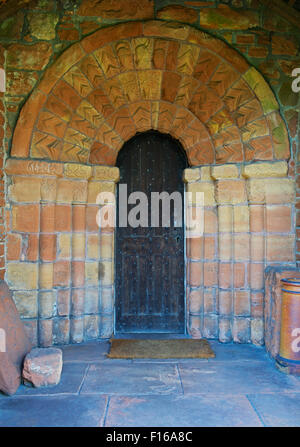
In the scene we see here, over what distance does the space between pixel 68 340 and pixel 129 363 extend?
2.73 feet

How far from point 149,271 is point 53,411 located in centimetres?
206

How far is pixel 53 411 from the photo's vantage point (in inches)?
93.6

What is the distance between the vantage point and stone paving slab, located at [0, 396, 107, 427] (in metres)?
2.23

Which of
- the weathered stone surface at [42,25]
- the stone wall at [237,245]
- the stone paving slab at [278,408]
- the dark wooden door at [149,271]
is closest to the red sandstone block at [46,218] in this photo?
the dark wooden door at [149,271]

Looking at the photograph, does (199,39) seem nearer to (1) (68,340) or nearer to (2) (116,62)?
(2) (116,62)

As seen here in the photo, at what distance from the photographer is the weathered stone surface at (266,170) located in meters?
3.72

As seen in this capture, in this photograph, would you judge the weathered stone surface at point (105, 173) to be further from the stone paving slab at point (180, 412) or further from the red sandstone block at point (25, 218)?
the stone paving slab at point (180, 412)

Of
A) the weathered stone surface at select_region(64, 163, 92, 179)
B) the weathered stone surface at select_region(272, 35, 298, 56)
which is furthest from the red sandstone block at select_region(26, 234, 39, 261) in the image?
the weathered stone surface at select_region(272, 35, 298, 56)

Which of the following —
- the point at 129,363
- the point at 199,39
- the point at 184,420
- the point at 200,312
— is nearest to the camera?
the point at 184,420

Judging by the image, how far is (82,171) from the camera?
3.86 metres

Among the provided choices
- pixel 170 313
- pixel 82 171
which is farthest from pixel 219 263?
pixel 82 171

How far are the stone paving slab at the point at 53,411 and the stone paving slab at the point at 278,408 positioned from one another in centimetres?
104

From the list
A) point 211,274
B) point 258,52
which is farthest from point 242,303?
point 258,52

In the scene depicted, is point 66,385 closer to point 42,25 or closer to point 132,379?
point 132,379
